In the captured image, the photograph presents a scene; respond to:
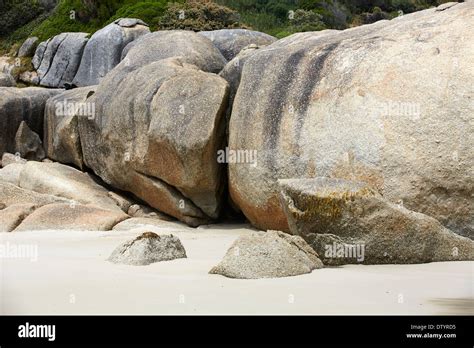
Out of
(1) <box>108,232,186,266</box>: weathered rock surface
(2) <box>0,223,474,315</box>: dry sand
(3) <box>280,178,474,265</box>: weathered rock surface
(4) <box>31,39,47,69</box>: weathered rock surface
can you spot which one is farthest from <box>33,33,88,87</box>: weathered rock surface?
(3) <box>280,178,474,265</box>: weathered rock surface

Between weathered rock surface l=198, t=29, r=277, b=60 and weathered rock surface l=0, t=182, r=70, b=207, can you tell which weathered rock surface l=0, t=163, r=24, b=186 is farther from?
weathered rock surface l=198, t=29, r=277, b=60

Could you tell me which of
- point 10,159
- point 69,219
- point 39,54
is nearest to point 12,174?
point 10,159

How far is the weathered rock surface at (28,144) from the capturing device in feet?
67.1

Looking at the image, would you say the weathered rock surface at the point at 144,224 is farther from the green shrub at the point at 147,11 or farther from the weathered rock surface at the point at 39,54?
the weathered rock surface at the point at 39,54

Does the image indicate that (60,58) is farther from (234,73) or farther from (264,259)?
(264,259)

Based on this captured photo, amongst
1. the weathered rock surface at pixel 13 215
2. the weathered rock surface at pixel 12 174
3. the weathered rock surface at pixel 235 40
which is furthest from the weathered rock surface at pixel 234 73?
the weathered rock surface at pixel 12 174

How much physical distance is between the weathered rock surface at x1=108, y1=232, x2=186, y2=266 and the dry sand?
0.45ft

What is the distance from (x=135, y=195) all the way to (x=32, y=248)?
5.34m

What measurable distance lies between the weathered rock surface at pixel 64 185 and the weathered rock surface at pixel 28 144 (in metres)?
3.88

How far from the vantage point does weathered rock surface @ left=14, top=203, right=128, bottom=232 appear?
13031 mm

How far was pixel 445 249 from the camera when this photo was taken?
28.6 feet

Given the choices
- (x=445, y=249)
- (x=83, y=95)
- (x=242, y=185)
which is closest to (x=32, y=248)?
(x=242, y=185)
